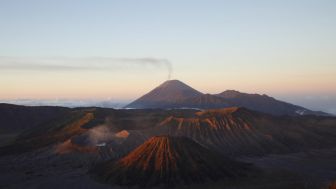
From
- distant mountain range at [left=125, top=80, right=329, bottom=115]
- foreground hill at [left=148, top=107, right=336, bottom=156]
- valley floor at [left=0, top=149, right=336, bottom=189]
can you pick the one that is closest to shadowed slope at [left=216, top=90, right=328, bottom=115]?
distant mountain range at [left=125, top=80, right=329, bottom=115]

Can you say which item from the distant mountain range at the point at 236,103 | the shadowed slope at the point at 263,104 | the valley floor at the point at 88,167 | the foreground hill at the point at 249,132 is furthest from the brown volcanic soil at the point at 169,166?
the shadowed slope at the point at 263,104

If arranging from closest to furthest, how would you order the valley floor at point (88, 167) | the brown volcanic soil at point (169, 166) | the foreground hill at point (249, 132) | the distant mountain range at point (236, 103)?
the valley floor at point (88, 167) → the brown volcanic soil at point (169, 166) → the foreground hill at point (249, 132) → the distant mountain range at point (236, 103)

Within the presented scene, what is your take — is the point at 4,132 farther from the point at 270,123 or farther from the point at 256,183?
the point at 256,183

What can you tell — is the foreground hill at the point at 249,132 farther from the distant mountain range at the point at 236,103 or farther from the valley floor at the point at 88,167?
the distant mountain range at the point at 236,103

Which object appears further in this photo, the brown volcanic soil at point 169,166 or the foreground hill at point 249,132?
the foreground hill at point 249,132

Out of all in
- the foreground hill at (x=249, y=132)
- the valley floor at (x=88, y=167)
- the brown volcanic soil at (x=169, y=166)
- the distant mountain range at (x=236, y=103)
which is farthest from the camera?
the distant mountain range at (x=236, y=103)

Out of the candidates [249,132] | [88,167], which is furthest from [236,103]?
[88,167]

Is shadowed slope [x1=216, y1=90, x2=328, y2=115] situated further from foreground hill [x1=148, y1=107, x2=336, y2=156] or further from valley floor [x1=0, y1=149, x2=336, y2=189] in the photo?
valley floor [x1=0, y1=149, x2=336, y2=189]

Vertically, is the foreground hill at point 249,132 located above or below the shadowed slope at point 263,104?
below

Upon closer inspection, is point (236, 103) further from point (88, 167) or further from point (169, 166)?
point (169, 166)
